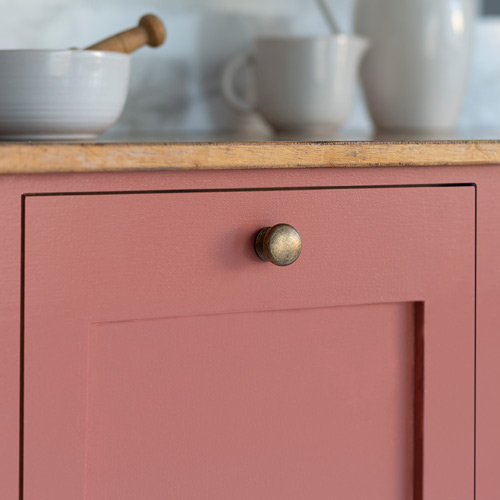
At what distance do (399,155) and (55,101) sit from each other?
0.96ft

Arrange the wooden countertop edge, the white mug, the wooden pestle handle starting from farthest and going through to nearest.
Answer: the white mug, the wooden pestle handle, the wooden countertop edge

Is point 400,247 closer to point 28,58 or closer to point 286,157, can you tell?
point 286,157

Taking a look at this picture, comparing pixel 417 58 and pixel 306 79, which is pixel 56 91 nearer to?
pixel 306 79

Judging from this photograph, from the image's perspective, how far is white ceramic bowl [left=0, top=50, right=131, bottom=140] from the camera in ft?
2.05

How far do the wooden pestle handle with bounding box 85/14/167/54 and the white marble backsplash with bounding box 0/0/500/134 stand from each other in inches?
8.2

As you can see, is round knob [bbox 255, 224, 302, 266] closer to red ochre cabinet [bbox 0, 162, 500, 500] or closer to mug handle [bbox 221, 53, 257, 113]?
red ochre cabinet [bbox 0, 162, 500, 500]

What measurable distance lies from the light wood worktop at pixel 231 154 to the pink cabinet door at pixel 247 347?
0.03 metres

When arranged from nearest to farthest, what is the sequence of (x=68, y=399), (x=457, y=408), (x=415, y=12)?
1. (x=68, y=399)
2. (x=457, y=408)
3. (x=415, y=12)

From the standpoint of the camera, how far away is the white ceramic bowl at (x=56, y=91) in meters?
0.63

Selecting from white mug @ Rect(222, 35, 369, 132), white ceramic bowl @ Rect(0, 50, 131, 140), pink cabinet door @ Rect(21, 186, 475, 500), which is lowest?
pink cabinet door @ Rect(21, 186, 475, 500)

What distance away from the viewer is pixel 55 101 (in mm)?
639

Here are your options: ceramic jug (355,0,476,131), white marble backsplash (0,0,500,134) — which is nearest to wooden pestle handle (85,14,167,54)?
white marble backsplash (0,0,500,134)

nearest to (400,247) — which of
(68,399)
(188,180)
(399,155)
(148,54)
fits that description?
(399,155)

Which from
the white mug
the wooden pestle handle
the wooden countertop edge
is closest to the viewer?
the wooden countertop edge
